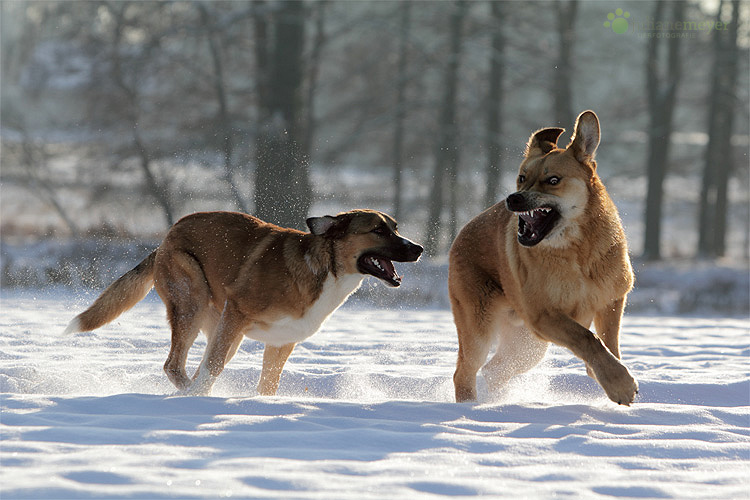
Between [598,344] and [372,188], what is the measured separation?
18263mm

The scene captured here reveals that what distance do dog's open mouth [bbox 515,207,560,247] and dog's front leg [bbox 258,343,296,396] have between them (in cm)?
197

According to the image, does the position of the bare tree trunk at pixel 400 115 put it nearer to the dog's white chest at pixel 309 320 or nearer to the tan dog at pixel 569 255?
the dog's white chest at pixel 309 320

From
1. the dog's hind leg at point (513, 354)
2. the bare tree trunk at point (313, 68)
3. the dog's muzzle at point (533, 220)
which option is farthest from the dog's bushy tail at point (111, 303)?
the bare tree trunk at point (313, 68)

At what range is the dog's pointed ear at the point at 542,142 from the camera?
5.37 meters

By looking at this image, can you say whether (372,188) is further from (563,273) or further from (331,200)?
(563,273)

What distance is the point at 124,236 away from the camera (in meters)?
16.2

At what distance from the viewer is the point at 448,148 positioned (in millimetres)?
19812

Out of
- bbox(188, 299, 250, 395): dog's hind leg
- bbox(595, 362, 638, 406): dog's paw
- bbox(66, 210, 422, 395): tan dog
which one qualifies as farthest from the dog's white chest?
bbox(595, 362, 638, 406): dog's paw

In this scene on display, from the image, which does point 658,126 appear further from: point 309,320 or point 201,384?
point 201,384

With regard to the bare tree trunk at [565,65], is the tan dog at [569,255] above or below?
below

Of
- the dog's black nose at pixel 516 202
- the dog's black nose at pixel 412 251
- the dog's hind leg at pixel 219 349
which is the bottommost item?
the dog's hind leg at pixel 219 349

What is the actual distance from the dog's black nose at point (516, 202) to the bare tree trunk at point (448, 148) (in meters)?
14.3

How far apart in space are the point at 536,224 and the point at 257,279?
201 centimetres

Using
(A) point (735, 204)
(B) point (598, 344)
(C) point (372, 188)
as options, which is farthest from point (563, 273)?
(A) point (735, 204)
